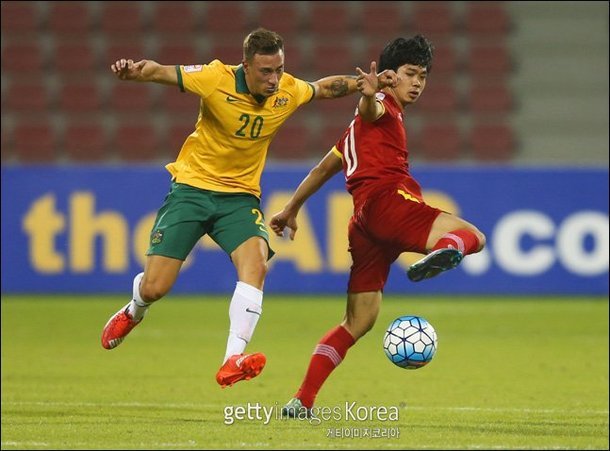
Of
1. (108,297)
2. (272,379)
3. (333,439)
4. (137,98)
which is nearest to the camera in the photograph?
(333,439)

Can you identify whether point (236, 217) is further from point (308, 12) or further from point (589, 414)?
point (308, 12)

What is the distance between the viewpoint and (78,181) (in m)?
14.6

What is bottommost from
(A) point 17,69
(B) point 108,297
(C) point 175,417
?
(B) point 108,297

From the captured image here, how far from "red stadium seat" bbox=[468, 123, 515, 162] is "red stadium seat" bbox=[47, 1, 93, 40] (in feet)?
19.7

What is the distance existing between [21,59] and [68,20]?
0.91 metres

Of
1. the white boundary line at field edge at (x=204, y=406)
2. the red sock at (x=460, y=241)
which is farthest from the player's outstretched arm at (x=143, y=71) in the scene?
the white boundary line at field edge at (x=204, y=406)

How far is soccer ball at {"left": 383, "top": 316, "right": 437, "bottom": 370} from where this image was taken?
6.79m

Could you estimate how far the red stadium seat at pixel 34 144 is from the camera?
59.1ft

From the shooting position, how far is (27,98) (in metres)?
18.4

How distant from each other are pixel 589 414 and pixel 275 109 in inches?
104

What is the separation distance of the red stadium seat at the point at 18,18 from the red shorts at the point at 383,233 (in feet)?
41.3

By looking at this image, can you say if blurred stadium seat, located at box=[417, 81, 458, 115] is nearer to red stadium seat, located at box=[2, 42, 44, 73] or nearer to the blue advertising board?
the blue advertising board

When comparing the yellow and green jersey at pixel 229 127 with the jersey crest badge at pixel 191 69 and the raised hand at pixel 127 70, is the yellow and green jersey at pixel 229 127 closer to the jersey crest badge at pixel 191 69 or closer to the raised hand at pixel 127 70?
the jersey crest badge at pixel 191 69

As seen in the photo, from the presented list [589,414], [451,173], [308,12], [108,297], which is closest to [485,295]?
[451,173]
